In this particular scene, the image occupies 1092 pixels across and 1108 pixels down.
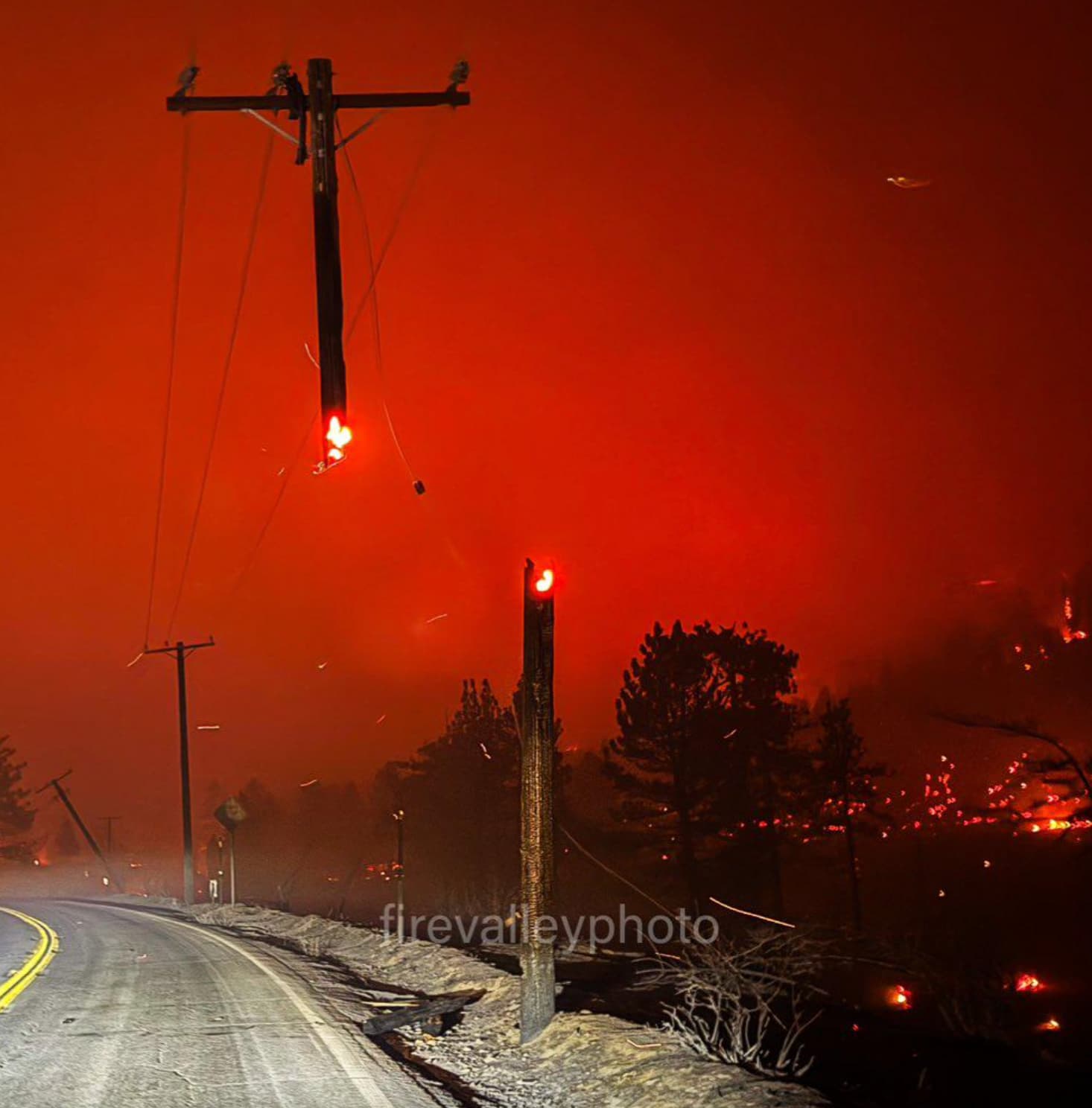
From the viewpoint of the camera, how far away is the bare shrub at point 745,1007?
10.7 meters

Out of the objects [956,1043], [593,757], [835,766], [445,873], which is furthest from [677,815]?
[593,757]

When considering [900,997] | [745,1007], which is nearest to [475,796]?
[900,997]

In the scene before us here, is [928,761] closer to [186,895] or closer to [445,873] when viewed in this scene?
[445,873]

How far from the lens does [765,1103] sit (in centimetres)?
859

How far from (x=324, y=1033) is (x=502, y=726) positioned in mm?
56916

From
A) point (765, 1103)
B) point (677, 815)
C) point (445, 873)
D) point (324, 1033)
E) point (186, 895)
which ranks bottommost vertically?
point (445, 873)

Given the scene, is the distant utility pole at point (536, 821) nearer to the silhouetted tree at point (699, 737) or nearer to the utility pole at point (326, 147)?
the utility pole at point (326, 147)

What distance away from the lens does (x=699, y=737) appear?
152ft

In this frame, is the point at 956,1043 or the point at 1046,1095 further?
the point at 956,1043

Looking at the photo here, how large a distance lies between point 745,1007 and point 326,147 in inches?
424

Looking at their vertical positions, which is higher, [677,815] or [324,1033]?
[324,1033]

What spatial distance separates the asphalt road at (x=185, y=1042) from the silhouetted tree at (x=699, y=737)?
2772 cm

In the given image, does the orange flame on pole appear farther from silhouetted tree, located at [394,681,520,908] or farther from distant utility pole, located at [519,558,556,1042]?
silhouetted tree, located at [394,681,520,908]

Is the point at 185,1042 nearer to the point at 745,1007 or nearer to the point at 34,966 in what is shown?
the point at 745,1007
